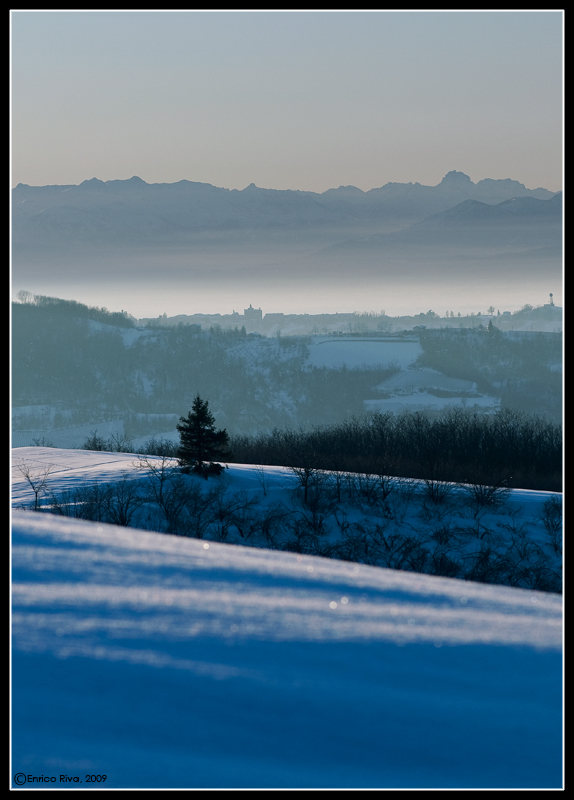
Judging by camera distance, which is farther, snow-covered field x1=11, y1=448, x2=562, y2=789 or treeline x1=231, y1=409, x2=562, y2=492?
treeline x1=231, y1=409, x2=562, y2=492

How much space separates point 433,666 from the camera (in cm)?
262

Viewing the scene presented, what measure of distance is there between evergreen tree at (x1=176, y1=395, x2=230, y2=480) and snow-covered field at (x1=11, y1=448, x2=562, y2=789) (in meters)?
16.5

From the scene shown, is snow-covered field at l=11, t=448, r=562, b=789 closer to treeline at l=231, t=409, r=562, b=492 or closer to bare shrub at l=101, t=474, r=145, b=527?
bare shrub at l=101, t=474, r=145, b=527

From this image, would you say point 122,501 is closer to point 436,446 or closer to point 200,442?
point 200,442

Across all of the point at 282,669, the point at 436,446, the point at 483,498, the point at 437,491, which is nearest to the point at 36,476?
the point at 437,491

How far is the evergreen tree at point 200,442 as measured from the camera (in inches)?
792

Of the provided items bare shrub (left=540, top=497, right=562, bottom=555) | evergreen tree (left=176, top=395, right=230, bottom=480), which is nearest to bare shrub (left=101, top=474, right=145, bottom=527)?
evergreen tree (left=176, top=395, right=230, bottom=480)

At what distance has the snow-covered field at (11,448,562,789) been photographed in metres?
2.12

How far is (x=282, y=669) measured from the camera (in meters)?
2.50

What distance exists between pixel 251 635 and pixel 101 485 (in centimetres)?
1646

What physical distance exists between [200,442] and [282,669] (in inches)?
712
